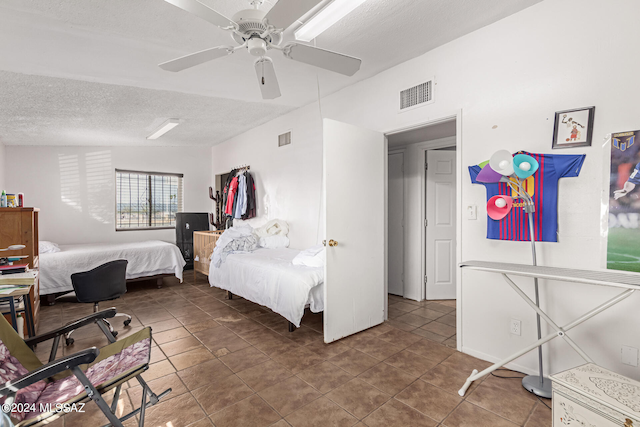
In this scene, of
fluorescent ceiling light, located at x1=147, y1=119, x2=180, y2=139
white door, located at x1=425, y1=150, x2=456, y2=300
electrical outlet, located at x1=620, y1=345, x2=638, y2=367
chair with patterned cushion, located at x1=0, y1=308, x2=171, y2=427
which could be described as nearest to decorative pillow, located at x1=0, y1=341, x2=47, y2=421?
chair with patterned cushion, located at x1=0, y1=308, x2=171, y2=427

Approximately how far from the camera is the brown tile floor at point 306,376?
1878 mm

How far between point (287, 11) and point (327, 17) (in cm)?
63

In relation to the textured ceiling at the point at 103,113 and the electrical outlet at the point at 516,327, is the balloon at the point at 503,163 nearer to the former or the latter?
the electrical outlet at the point at 516,327

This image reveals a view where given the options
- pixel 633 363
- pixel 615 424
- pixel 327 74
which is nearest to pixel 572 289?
pixel 633 363

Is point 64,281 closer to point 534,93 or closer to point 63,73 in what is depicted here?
point 63,73

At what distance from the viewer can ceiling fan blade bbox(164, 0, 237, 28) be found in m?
1.44

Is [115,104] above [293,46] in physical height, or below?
above

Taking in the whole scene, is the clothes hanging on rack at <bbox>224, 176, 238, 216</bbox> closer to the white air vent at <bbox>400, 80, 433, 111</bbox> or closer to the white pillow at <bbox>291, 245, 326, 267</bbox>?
the white pillow at <bbox>291, 245, 326, 267</bbox>

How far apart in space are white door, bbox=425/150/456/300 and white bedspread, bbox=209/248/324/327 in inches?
74.8

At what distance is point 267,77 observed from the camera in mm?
2199

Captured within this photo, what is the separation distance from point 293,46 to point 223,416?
2.25 meters

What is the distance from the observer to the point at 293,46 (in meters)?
1.89

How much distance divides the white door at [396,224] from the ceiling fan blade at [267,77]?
2547mm

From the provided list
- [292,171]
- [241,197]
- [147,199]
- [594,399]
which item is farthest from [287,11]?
[147,199]
